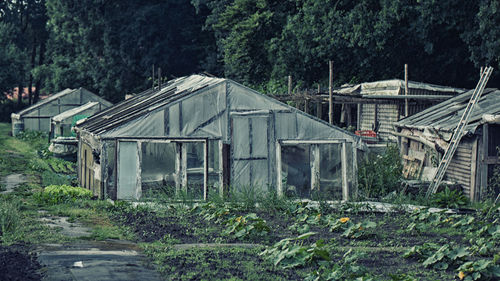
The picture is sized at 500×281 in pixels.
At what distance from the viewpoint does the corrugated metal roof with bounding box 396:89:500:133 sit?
21694 millimetres

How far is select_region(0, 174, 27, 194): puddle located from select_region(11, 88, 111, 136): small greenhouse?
22492mm

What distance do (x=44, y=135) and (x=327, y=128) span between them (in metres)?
34.1

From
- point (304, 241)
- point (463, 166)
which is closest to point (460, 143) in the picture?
point (463, 166)

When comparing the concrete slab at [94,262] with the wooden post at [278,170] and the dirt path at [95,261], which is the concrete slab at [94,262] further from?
the wooden post at [278,170]

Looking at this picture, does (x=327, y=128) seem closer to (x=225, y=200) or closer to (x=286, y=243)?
(x=225, y=200)

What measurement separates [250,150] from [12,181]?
11.0 metres

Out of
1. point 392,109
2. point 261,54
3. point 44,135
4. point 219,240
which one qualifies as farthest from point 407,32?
point 44,135

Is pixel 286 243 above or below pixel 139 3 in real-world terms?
below

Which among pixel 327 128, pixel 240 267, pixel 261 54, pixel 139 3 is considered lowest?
pixel 240 267

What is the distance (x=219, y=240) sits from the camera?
14.2 m

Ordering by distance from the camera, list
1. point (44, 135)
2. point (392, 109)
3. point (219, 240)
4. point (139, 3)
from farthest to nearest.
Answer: point (139, 3)
point (44, 135)
point (392, 109)
point (219, 240)

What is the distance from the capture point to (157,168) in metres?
21.5

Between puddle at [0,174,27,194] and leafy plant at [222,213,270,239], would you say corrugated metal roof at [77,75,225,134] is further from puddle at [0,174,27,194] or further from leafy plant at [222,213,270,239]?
leafy plant at [222,213,270,239]

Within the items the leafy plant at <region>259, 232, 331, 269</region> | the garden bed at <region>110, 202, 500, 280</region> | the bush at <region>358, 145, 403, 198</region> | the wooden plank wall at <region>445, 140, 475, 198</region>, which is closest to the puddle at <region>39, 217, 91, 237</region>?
the garden bed at <region>110, 202, 500, 280</region>
